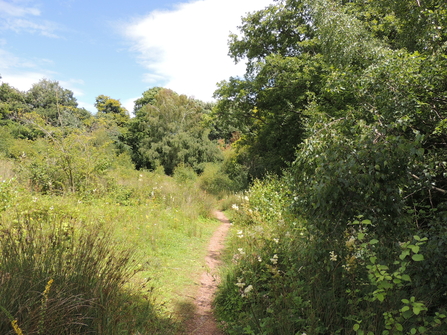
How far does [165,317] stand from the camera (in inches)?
145

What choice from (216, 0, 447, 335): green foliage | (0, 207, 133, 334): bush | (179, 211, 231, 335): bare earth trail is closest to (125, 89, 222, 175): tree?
(179, 211, 231, 335): bare earth trail

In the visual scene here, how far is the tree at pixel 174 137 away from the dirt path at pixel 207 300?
17696mm

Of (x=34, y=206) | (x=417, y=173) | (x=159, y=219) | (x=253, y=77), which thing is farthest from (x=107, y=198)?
(x=253, y=77)

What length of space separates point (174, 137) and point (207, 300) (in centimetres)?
2104

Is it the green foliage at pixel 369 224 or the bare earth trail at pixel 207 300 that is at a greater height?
the green foliage at pixel 369 224

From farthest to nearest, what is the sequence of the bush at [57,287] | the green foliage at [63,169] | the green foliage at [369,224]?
the green foliage at [63,169] < the green foliage at [369,224] < the bush at [57,287]

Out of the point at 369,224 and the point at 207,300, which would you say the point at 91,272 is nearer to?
the point at 207,300

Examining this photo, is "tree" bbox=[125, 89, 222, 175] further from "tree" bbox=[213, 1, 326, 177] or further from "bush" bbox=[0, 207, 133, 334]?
"bush" bbox=[0, 207, 133, 334]

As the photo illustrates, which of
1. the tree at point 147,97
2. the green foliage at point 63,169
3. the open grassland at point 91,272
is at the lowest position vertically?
the open grassland at point 91,272

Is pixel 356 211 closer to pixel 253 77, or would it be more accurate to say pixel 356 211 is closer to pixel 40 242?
pixel 40 242

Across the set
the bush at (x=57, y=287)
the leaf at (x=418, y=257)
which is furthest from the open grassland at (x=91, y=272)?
the leaf at (x=418, y=257)

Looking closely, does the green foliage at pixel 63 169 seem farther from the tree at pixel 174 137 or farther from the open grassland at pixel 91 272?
the tree at pixel 174 137

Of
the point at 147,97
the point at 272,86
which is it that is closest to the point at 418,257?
the point at 272,86

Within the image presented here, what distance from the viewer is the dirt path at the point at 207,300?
3.65 metres
